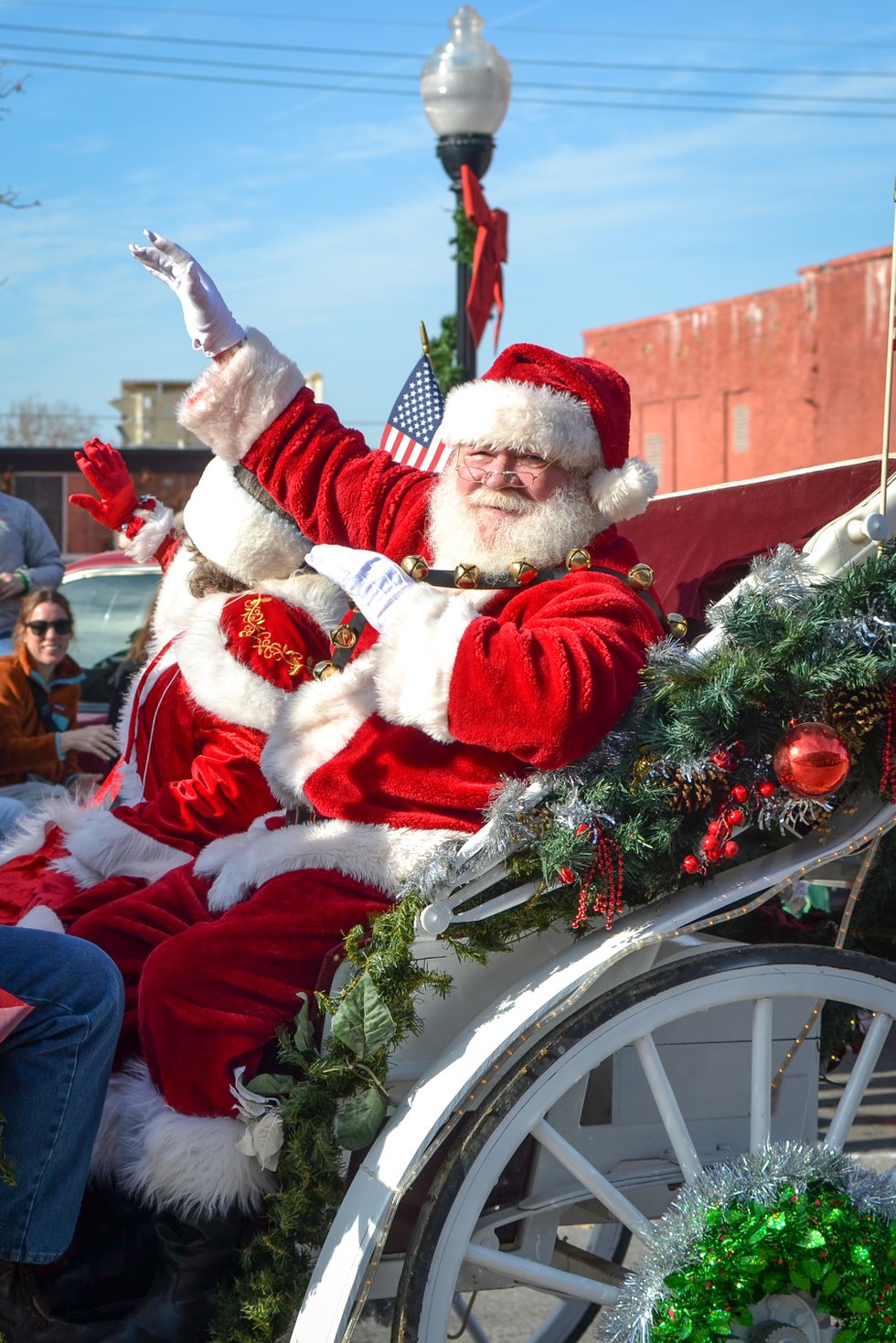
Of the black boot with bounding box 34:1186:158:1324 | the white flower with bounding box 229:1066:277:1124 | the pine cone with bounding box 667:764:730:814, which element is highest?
the pine cone with bounding box 667:764:730:814

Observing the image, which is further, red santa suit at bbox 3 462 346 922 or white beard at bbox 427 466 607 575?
red santa suit at bbox 3 462 346 922

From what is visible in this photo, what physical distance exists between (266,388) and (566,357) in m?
0.67

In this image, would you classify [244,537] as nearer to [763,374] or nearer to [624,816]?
[624,816]

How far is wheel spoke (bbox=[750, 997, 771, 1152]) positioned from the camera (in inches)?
82.8

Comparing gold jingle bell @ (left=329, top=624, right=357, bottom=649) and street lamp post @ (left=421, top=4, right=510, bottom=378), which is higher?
street lamp post @ (left=421, top=4, right=510, bottom=378)

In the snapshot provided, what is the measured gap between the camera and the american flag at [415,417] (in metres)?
4.15

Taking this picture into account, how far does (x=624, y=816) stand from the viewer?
2025mm

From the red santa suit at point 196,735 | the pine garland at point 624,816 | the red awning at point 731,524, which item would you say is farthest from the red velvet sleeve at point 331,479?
Result: the pine garland at point 624,816

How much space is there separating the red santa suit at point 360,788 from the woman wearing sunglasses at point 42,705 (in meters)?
2.42

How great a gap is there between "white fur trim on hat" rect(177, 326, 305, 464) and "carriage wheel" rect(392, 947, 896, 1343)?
1536 mm

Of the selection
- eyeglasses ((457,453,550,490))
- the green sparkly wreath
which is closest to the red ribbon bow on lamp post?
eyeglasses ((457,453,550,490))

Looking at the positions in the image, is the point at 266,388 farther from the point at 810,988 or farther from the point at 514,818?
the point at 810,988

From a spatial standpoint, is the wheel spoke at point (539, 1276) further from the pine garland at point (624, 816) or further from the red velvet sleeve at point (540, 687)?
the red velvet sleeve at point (540, 687)

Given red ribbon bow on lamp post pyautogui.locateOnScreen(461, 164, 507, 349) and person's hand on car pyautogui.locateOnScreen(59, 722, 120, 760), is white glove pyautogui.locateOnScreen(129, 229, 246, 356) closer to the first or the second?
person's hand on car pyautogui.locateOnScreen(59, 722, 120, 760)
